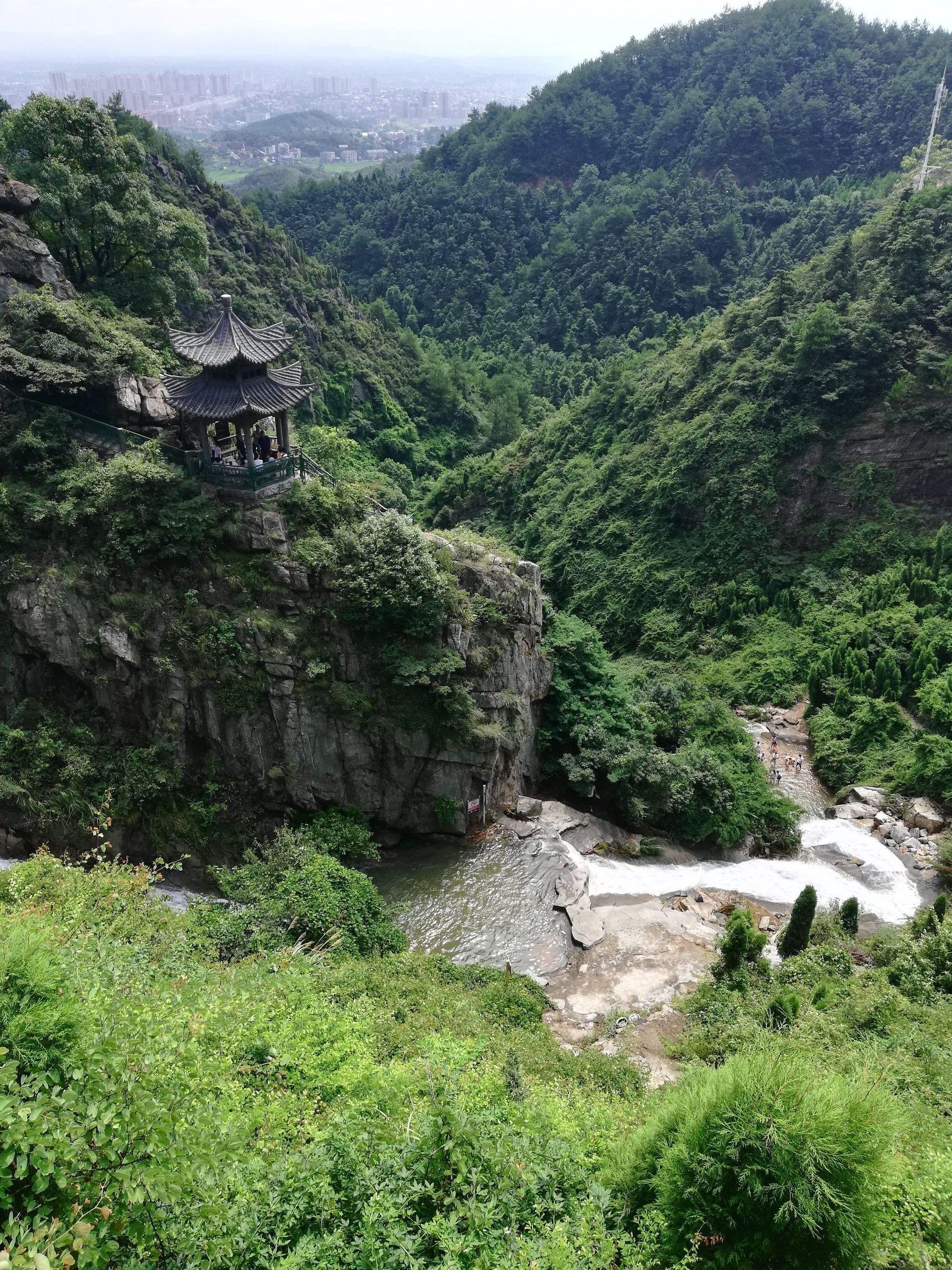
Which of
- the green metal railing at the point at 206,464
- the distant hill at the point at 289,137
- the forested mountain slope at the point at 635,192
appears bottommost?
the green metal railing at the point at 206,464

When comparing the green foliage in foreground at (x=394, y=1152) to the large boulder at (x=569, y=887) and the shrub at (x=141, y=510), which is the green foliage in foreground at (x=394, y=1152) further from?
the shrub at (x=141, y=510)

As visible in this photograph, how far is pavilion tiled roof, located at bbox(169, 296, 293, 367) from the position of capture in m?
20.7

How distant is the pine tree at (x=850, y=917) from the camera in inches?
722

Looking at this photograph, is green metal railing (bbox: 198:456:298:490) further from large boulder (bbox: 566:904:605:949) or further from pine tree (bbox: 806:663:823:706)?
pine tree (bbox: 806:663:823:706)

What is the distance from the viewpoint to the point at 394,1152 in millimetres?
7914

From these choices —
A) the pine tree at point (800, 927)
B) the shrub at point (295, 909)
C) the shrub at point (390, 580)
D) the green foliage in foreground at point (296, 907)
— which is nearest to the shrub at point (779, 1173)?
the green foliage in foreground at point (296, 907)

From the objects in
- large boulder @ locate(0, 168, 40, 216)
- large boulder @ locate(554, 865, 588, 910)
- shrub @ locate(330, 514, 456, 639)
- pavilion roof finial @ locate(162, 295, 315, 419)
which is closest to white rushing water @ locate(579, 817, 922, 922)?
large boulder @ locate(554, 865, 588, 910)

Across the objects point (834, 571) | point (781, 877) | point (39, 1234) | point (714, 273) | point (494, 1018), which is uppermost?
point (714, 273)

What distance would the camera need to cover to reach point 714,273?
6506cm

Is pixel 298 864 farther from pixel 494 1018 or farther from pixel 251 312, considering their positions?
pixel 251 312

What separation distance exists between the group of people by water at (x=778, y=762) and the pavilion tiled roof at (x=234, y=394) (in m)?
18.7

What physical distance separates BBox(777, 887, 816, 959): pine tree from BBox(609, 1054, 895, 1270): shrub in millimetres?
10173

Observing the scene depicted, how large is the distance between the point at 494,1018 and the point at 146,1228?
8656 millimetres

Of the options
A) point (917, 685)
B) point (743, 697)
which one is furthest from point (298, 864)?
point (917, 685)
